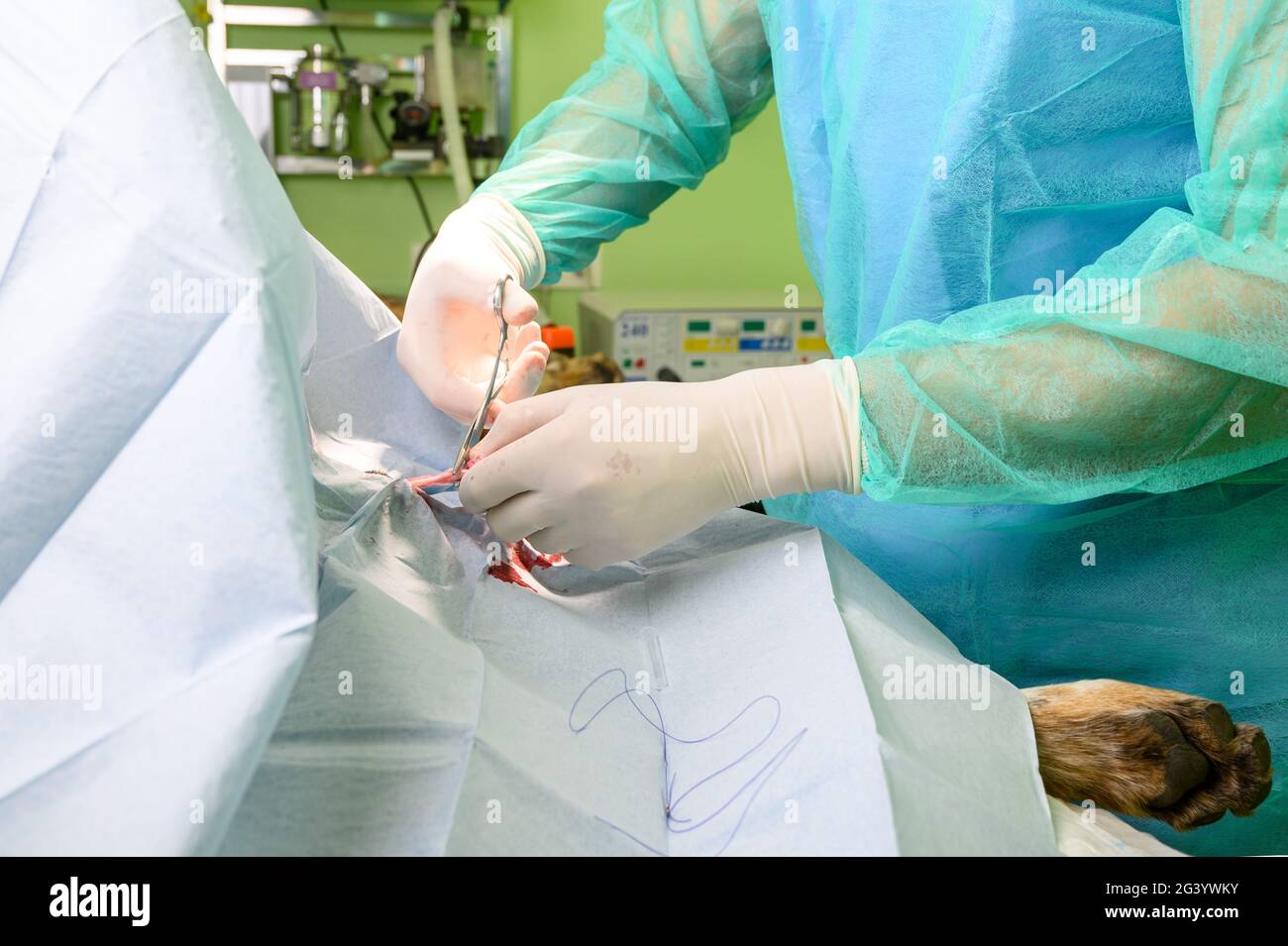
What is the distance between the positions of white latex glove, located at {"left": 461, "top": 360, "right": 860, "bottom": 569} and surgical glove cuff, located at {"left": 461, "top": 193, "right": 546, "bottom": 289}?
1.27ft

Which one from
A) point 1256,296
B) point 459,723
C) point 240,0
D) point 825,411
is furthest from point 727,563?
point 240,0

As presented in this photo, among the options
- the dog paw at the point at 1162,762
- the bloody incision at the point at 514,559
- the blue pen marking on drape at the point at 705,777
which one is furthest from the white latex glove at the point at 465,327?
the dog paw at the point at 1162,762

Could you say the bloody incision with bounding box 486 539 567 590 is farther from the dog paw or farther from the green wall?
the green wall

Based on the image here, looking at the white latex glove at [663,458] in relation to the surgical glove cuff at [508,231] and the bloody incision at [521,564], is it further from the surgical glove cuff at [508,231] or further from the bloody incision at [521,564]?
the surgical glove cuff at [508,231]

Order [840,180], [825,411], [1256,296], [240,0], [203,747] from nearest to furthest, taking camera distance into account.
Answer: [203,747] < [1256,296] < [825,411] < [840,180] < [240,0]

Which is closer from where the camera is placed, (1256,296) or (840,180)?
(1256,296)

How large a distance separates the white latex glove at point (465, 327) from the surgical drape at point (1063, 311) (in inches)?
12.9

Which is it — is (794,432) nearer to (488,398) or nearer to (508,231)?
(488,398)

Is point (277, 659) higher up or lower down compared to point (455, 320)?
lower down

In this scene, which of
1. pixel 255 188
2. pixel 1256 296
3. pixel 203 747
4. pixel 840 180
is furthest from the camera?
pixel 840 180

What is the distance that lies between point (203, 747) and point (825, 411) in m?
0.50

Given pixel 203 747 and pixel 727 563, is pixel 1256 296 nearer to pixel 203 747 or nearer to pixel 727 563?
pixel 727 563

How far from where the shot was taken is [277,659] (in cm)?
48

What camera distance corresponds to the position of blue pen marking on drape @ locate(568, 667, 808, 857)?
0.58 meters
